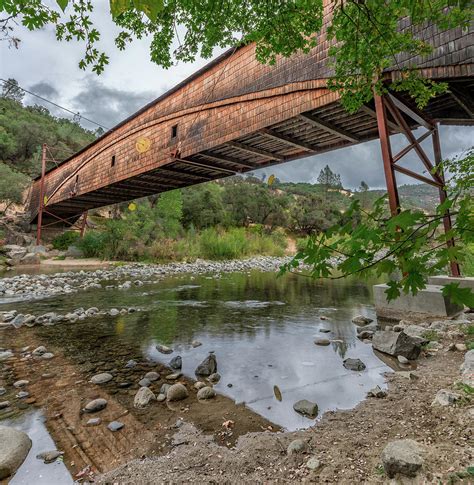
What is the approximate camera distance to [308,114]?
5.47 m

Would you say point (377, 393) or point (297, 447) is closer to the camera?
point (297, 447)

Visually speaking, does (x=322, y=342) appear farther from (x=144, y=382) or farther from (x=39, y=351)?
(x=39, y=351)

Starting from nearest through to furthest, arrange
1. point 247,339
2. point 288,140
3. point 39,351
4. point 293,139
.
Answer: point 39,351 → point 247,339 → point 288,140 → point 293,139

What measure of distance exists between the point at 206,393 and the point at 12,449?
1211 millimetres

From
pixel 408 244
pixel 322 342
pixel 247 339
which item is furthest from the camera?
pixel 247 339

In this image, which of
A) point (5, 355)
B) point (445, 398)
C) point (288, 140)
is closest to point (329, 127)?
point (288, 140)

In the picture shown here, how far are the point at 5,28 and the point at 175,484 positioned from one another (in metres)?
2.65

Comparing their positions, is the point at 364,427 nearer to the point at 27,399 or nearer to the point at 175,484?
the point at 175,484

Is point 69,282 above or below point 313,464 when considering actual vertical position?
above

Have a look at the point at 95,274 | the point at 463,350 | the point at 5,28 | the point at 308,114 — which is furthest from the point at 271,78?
the point at 95,274

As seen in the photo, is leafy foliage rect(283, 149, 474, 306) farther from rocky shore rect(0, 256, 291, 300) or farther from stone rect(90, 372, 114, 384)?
rocky shore rect(0, 256, 291, 300)

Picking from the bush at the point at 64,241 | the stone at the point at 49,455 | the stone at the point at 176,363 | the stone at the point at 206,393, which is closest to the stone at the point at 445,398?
the stone at the point at 206,393

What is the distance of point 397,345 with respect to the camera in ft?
9.52

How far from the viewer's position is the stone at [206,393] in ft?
7.11
